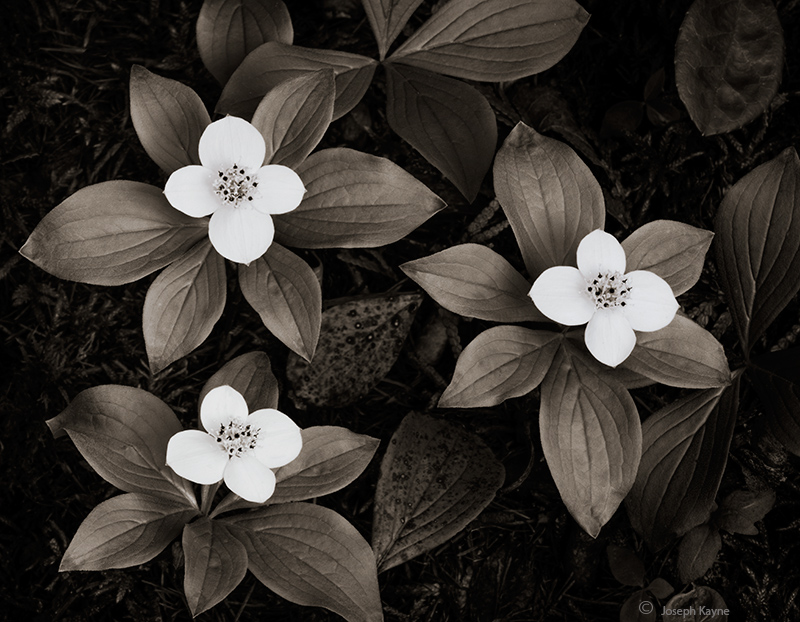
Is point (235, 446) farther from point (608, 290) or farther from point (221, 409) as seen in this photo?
point (608, 290)

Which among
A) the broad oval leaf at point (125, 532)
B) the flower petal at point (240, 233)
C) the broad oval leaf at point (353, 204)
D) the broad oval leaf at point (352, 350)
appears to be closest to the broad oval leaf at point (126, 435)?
the broad oval leaf at point (125, 532)

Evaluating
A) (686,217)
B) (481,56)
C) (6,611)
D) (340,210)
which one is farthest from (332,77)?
(6,611)

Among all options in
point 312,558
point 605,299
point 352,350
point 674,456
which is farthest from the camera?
point 352,350

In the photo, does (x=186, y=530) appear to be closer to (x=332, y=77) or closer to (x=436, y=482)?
(x=436, y=482)

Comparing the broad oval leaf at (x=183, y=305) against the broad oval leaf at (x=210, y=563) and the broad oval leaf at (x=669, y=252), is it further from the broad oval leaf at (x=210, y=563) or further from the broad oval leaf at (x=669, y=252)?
the broad oval leaf at (x=669, y=252)

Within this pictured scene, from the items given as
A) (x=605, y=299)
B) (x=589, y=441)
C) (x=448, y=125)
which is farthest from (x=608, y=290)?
(x=448, y=125)

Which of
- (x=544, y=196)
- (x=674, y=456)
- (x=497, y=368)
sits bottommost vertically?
(x=674, y=456)
